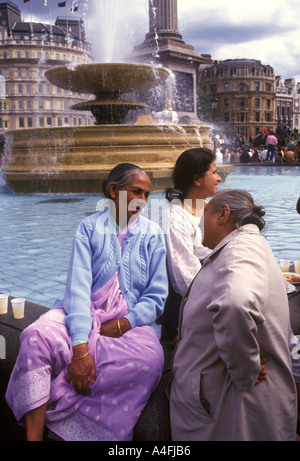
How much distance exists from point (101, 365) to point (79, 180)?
7.89m

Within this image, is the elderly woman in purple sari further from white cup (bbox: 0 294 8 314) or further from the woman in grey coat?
white cup (bbox: 0 294 8 314)

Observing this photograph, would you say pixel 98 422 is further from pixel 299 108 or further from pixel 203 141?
pixel 299 108

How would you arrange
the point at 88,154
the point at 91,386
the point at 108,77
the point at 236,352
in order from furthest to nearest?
the point at 108,77 → the point at 88,154 → the point at 91,386 → the point at 236,352

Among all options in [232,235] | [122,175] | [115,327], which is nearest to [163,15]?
Answer: [122,175]

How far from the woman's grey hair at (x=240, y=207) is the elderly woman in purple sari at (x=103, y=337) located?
68 centimetres

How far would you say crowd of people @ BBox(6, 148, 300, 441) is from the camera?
1.47 meters

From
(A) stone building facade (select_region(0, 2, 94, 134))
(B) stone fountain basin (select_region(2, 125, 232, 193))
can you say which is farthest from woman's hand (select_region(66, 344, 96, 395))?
(A) stone building facade (select_region(0, 2, 94, 134))

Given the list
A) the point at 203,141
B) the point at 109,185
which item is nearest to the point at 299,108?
the point at 203,141

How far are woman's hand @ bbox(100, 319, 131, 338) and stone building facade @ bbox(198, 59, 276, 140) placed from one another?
82916mm

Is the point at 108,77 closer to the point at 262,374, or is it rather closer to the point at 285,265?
the point at 285,265

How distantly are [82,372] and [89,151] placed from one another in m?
8.04

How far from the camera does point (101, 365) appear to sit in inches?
76.4

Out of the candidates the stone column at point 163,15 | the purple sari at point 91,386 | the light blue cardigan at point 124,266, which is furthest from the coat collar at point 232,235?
the stone column at point 163,15

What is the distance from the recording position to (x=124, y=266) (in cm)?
232
